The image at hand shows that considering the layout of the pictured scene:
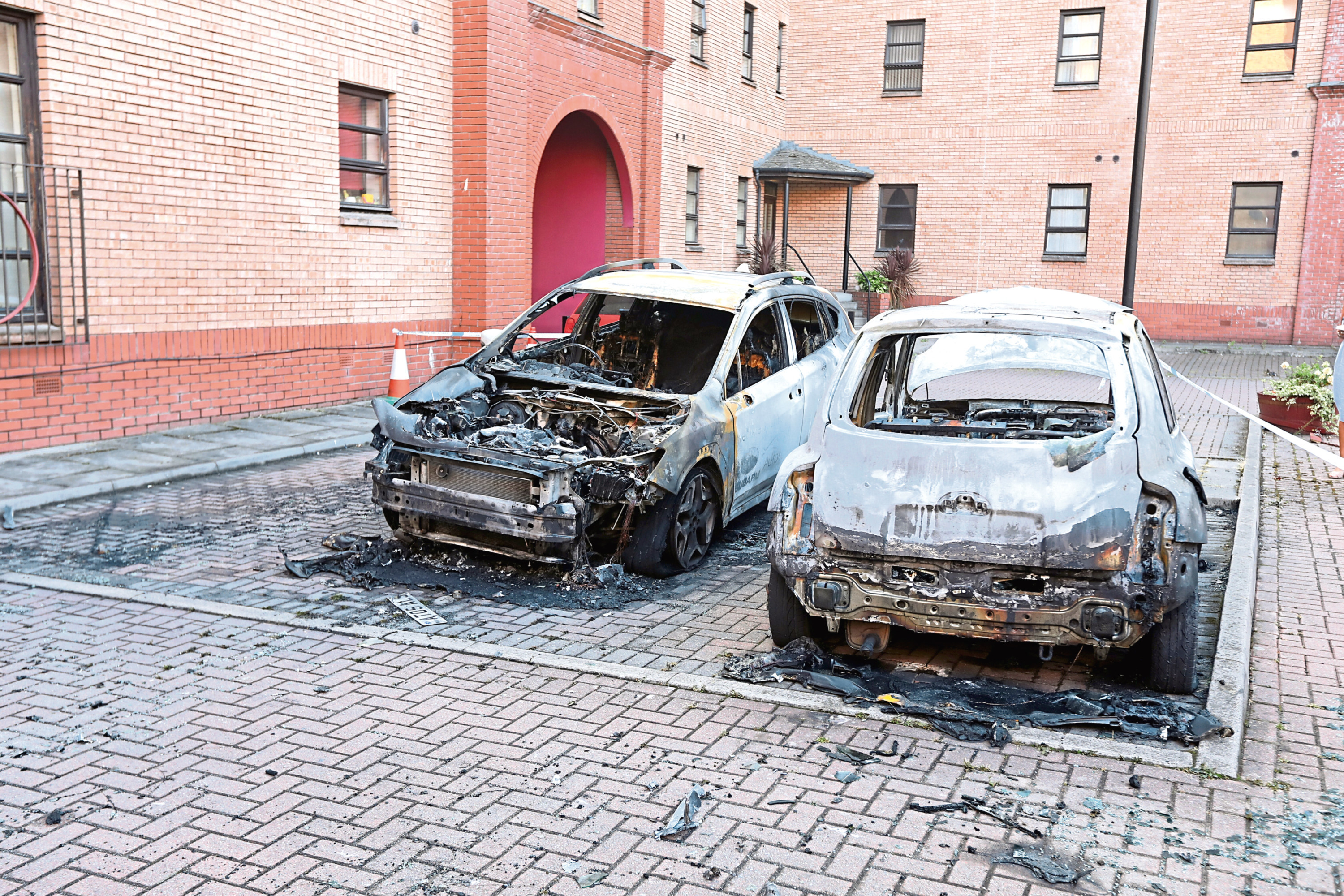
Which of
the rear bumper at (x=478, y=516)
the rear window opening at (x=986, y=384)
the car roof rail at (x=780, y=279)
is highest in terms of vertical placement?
the car roof rail at (x=780, y=279)

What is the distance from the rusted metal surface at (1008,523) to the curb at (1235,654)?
0.50m

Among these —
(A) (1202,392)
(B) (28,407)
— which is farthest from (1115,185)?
(B) (28,407)

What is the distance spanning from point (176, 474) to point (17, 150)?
3.13 meters

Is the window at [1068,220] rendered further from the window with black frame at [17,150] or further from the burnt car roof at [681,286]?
the window with black frame at [17,150]

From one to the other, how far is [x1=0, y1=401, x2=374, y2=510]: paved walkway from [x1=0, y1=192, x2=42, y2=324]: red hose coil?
1.24m

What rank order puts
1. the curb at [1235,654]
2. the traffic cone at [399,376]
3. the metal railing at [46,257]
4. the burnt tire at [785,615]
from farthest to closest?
the traffic cone at [399,376], the metal railing at [46,257], the burnt tire at [785,615], the curb at [1235,654]

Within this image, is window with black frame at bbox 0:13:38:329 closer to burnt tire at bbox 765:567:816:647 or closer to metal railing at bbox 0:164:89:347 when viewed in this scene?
metal railing at bbox 0:164:89:347

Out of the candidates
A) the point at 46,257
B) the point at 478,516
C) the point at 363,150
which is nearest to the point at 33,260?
the point at 46,257

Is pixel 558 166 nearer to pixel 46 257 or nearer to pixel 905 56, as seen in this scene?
pixel 46 257

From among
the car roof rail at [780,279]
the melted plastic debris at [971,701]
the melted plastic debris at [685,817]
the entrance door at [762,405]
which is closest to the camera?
the melted plastic debris at [685,817]

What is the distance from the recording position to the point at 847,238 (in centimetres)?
2747

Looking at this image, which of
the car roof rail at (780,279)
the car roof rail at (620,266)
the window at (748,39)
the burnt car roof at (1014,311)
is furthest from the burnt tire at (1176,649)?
the window at (748,39)

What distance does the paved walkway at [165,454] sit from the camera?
341 inches

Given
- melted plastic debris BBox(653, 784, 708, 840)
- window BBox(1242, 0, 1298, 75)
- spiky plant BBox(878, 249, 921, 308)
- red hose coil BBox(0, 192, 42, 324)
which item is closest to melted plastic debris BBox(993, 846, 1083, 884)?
melted plastic debris BBox(653, 784, 708, 840)
